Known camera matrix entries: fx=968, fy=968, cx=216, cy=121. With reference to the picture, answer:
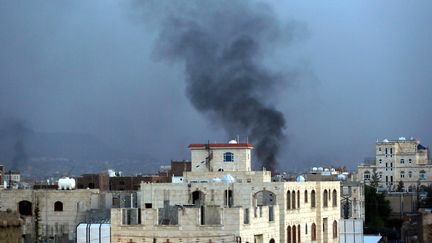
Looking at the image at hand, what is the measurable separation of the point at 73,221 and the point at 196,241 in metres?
15.4

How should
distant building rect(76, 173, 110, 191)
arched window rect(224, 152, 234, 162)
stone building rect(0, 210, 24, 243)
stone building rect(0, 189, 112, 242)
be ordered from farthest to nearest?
distant building rect(76, 173, 110, 191) → arched window rect(224, 152, 234, 162) → stone building rect(0, 189, 112, 242) → stone building rect(0, 210, 24, 243)

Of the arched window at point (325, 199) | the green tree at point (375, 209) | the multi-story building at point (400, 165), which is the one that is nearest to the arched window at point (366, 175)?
the multi-story building at point (400, 165)

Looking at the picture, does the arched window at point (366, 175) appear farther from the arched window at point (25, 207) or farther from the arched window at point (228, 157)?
the arched window at point (25, 207)

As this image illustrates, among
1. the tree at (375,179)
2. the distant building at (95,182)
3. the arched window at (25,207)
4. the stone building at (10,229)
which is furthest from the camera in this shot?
the tree at (375,179)

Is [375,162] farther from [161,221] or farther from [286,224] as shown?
[161,221]

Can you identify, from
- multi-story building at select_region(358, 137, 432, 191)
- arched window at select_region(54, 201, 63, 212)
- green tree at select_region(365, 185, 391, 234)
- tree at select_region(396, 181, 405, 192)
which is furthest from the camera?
multi-story building at select_region(358, 137, 432, 191)

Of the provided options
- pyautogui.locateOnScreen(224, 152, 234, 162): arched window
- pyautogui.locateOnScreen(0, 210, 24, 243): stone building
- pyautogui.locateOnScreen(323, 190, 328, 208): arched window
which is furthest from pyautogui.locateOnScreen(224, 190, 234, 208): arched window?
pyautogui.locateOnScreen(0, 210, 24, 243): stone building

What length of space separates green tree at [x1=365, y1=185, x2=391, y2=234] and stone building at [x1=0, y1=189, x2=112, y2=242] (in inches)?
1874

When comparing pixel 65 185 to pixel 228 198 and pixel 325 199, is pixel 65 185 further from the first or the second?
pixel 325 199

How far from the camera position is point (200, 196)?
50.1 m

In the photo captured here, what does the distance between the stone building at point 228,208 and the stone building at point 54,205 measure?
385 centimetres

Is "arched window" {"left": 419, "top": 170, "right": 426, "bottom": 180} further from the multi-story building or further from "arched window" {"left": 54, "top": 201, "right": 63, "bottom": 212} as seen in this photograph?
"arched window" {"left": 54, "top": 201, "right": 63, "bottom": 212}

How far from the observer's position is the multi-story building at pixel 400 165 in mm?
154500

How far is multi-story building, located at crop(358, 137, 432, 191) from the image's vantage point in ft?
507
